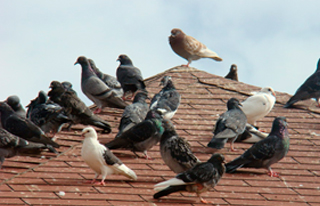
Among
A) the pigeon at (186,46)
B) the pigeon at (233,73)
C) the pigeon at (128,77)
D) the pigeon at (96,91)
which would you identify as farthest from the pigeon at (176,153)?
the pigeon at (233,73)

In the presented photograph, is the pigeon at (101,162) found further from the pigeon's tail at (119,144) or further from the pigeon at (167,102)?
the pigeon at (167,102)

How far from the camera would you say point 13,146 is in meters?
8.05

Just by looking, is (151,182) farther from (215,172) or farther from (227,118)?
(227,118)

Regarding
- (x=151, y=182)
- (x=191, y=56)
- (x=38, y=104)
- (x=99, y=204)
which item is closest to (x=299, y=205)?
(x=151, y=182)

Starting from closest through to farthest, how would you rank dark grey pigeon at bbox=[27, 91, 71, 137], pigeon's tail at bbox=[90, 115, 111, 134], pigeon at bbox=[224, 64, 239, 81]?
dark grey pigeon at bbox=[27, 91, 71, 137]
pigeon's tail at bbox=[90, 115, 111, 134]
pigeon at bbox=[224, 64, 239, 81]

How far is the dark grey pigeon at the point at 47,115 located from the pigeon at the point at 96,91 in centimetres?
115

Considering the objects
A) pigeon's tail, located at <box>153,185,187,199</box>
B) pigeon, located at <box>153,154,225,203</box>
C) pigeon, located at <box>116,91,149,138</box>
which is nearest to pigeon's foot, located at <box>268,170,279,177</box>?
pigeon, located at <box>153,154,225,203</box>

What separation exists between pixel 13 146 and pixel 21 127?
0.70 meters

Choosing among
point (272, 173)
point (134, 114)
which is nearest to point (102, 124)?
point (134, 114)

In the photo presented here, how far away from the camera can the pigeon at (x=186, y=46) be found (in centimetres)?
1452

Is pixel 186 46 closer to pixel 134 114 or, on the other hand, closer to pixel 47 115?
pixel 134 114

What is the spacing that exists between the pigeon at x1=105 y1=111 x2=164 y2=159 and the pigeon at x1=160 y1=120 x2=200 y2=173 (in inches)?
22.0

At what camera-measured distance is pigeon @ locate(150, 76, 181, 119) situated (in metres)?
9.79

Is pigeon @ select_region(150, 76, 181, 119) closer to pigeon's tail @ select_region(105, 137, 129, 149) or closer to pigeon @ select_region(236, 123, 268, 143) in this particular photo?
pigeon @ select_region(236, 123, 268, 143)
